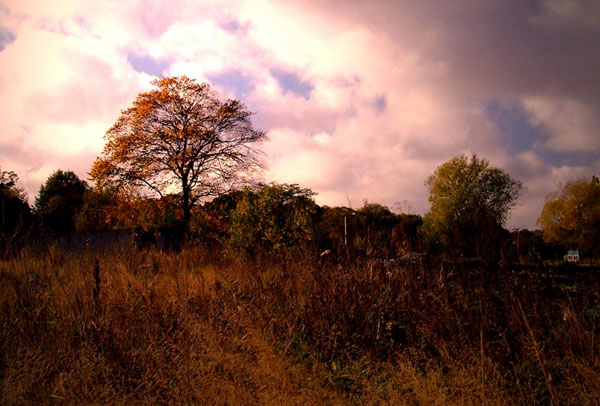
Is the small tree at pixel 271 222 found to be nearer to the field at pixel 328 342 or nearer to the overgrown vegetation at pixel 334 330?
the overgrown vegetation at pixel 334 330

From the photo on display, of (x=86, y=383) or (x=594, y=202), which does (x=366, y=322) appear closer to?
(x=86, y=383)

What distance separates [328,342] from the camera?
4570mm

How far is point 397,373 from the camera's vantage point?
12.6ft

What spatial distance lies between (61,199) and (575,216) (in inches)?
1783

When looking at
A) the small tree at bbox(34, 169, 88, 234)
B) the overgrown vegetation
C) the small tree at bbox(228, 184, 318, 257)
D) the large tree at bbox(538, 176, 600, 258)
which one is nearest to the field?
the overgrown vegetation

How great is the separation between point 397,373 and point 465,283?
172cm

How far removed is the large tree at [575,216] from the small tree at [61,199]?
4254 centimetres

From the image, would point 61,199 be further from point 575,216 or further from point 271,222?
point 575,216

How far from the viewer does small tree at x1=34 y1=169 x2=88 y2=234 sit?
3531 centimetres

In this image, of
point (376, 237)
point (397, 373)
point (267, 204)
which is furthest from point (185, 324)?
point (267, 204)

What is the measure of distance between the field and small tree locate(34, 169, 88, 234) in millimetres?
32097

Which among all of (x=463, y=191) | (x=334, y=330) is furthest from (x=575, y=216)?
(x=334, y=330)

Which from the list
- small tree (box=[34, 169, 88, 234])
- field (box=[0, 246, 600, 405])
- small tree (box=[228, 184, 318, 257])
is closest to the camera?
field (box=[0, 246, 600, 405])

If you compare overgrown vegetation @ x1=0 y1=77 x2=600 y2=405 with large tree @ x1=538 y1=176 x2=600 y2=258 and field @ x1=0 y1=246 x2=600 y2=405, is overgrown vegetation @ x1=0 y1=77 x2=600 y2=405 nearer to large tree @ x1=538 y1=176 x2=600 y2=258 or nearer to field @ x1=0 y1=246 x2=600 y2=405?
field @ x1=0 y1=246 x2=600 y2=405
